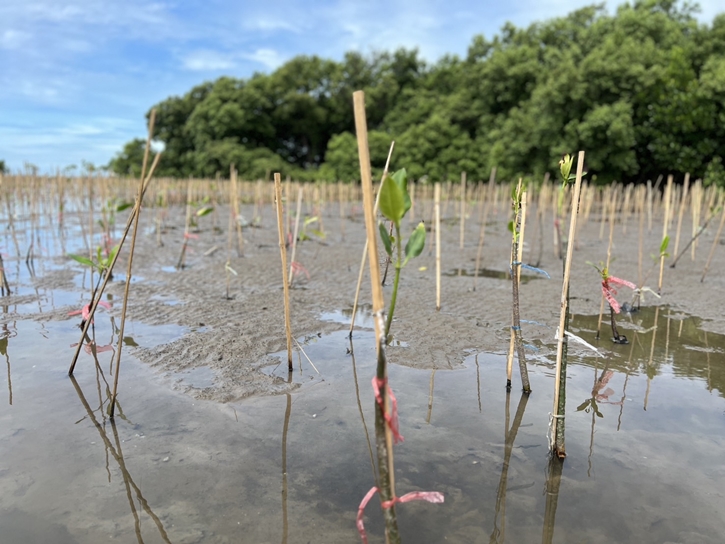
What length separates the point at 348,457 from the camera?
2041mm

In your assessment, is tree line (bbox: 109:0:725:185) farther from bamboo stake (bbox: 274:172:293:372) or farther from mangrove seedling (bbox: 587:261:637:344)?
mangrove seedling (bbox: 587:261:637:344)

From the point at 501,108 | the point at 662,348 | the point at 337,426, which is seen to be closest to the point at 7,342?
the point at 337,426

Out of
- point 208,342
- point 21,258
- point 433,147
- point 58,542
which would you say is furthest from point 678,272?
point 433,147

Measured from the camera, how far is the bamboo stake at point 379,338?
1182 mm

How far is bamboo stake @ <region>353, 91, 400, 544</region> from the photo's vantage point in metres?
1.18

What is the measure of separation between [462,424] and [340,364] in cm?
90

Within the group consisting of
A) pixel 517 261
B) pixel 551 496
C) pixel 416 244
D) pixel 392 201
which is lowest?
pixel 551 496

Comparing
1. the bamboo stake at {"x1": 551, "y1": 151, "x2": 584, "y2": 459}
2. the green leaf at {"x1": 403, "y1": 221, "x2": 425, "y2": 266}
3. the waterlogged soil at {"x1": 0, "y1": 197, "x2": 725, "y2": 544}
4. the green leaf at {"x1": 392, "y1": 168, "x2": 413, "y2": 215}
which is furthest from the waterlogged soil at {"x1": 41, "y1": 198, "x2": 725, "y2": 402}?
the green leaf at {"x1": 392, "y1": 168, "x2": 413, "y2": 215}

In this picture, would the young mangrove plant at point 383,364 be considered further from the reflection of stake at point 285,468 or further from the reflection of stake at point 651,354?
the reflection of stake at point 651,354

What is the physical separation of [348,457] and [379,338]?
0.98 metres

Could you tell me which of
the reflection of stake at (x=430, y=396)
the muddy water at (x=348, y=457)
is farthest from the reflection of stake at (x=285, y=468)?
the reflection of stake at (x=430, y=396)

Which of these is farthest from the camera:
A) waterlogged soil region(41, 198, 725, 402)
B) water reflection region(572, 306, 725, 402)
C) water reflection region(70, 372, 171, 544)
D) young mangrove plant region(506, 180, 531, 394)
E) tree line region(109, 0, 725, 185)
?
tree line region(109, 0, 725, 185)

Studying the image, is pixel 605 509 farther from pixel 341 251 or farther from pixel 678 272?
pixel 341 251

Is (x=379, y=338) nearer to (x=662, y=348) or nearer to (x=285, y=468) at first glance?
(x=285, y=468)
